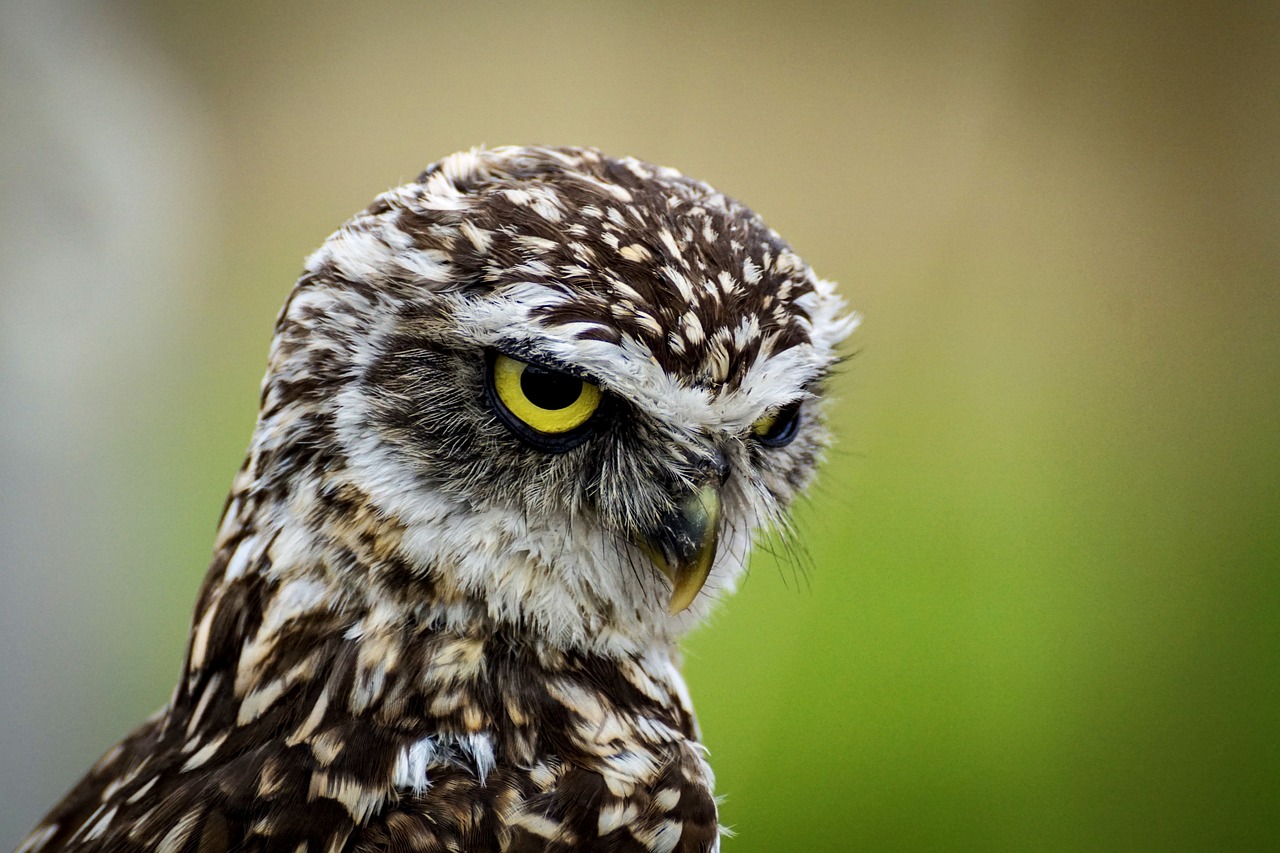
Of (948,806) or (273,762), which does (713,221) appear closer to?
(273,762)

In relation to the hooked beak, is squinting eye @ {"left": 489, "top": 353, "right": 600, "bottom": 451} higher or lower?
higher

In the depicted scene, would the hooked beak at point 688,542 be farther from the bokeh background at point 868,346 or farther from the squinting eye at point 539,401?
the bokeh background at point 868,346

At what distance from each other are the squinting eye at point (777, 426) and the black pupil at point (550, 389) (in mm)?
212

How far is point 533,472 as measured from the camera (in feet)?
2.97

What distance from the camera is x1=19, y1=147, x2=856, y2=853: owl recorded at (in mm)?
818

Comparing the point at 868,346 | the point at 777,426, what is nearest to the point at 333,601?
the point at 777,426

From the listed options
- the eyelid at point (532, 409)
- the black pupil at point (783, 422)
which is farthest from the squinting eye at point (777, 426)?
the eyelid at point (532, 409)

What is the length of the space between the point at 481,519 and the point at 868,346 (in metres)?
1.30

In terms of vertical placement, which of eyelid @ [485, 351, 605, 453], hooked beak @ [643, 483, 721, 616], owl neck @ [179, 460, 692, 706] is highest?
eyelid @ [485, 351, 605, 453]

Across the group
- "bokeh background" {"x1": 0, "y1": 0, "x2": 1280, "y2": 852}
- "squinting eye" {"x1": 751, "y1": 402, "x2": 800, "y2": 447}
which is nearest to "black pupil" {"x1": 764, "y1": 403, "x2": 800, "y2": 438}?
"squinting eye" {"x1": 751, "y1": 402, "x2": 800, "y2": 447}

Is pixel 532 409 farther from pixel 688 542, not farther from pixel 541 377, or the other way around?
pixel 688 542

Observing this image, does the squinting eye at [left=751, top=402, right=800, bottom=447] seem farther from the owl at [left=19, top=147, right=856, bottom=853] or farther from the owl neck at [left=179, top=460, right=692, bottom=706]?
the owl neck at [left=179, top=460, right=692, bottom=706]

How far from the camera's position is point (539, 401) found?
87cm

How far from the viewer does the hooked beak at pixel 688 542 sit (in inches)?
36.1
